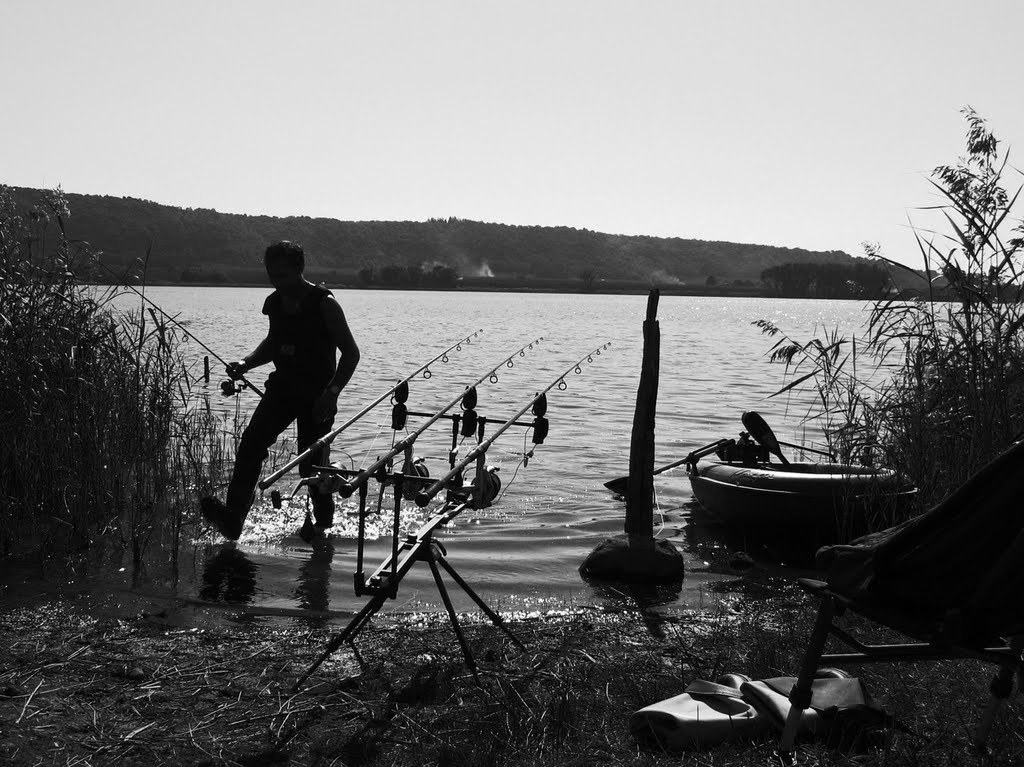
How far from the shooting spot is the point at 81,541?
309 inches

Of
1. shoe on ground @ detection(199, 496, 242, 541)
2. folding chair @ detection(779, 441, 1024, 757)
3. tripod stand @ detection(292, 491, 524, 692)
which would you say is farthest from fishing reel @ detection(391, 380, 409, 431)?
folding chair @ detection(779, 441, 1024, 757)

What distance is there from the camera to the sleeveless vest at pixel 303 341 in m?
7.32

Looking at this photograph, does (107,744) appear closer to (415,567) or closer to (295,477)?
(415,567)

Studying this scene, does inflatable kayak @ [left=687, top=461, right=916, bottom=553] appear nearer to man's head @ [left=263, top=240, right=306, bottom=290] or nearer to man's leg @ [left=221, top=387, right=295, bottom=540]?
man's leg @ [left=221, top=387, right=295, bottom=540]

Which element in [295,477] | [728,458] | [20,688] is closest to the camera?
[20,688]

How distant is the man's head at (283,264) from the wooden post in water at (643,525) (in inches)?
105

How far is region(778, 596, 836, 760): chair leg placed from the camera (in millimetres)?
3592

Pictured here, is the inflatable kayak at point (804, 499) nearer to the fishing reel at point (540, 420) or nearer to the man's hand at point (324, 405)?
the fishing reel at point (540, 420)

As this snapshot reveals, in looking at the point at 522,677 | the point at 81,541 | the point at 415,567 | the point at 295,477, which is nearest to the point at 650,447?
the point at 415,567

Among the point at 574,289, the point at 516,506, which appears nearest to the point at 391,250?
the point at 574,289

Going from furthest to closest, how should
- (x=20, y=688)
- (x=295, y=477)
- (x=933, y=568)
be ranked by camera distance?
(x=295, y=477)
(x=20, y=688)
(x=933, y=568)

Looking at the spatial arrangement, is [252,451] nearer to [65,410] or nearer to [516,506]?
[65,410]

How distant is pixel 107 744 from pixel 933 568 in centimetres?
321

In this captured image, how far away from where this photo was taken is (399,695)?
4852 millimetres
